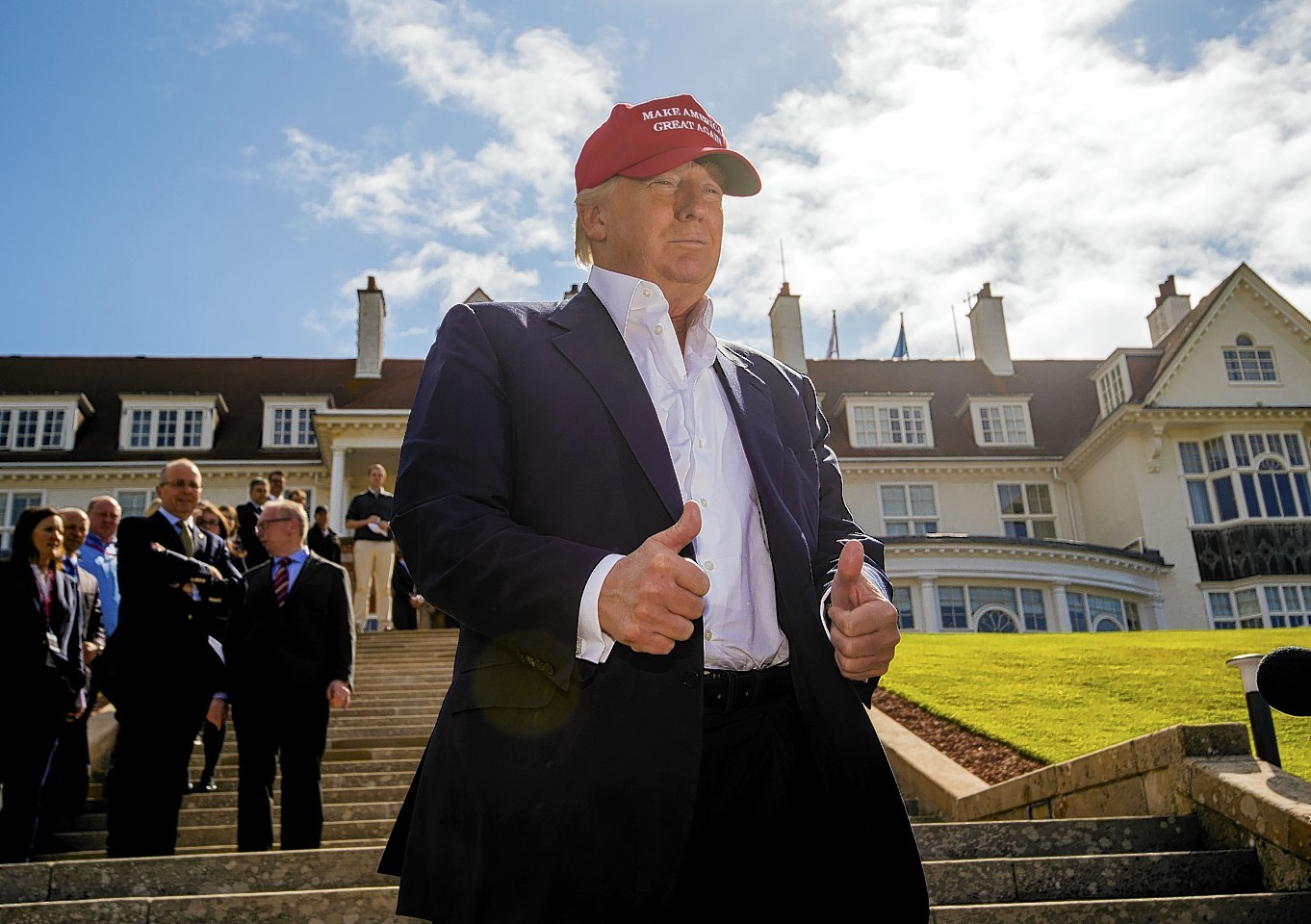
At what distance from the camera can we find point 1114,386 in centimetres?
3225

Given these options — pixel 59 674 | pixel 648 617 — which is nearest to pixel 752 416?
pixel 648 617

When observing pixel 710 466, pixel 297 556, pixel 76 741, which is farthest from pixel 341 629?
pixel 710 466

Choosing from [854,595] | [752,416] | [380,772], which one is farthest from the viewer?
[380,772]

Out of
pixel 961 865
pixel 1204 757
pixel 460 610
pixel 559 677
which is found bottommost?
pixel 961 865

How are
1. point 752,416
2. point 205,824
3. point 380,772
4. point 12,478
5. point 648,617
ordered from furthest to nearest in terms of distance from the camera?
1. point 12,478
2. point 380,772
3. point 205,824
4. point 752,416
5. point 648,617

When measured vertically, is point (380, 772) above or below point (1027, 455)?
below

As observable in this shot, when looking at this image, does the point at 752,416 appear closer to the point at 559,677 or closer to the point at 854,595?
the point at 854,595

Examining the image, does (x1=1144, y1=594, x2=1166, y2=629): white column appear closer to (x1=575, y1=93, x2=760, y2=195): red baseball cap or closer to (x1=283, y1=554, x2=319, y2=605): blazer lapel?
(x1=283, y1=554, x2=319, y2=605): blazer lapel

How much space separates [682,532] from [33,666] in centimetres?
612

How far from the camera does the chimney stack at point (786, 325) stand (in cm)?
3744

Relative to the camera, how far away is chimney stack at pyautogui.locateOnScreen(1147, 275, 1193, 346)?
3809 cm

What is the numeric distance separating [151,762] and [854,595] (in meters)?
5.55

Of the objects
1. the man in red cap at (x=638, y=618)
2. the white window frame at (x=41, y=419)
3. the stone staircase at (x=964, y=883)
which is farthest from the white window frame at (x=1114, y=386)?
the man in red cap at (x=638, y=618)

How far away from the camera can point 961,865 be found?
521cm
